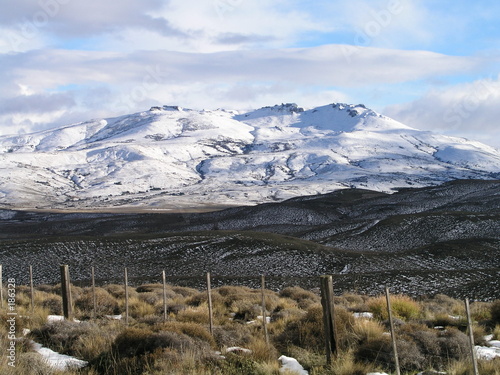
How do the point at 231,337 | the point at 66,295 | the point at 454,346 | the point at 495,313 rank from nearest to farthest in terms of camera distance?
the point at 454,346
the point at 231,337
the point at 495,313
the point at 66,295

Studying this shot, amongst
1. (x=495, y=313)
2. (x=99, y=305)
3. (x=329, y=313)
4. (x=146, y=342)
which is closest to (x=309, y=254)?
(x=99, y=305)

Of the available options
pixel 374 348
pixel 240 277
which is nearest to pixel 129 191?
pixel 240 277

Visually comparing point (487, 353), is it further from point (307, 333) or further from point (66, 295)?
point (66, 295)

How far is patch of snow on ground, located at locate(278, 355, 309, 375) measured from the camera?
32.9 feet

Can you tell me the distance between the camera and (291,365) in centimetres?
1056

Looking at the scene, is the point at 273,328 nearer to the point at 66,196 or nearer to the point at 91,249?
the point at 91,249

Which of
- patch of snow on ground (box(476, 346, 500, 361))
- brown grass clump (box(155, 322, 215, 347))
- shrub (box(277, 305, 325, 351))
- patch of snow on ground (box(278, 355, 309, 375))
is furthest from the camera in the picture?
shrub (box(277, 305, 325, 351))

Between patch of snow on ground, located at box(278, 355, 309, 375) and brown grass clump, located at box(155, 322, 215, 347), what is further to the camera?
brown grass clump, located at box(155, 322, 215, 347)

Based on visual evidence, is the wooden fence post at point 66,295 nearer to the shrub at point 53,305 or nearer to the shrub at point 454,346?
the shrub at point 53,305

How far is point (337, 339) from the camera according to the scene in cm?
1112

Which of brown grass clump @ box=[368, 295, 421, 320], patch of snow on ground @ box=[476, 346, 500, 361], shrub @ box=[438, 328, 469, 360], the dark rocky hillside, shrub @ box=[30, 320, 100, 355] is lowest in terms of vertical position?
the dark rocky hillside

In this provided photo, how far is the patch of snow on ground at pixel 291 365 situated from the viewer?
1003 cm

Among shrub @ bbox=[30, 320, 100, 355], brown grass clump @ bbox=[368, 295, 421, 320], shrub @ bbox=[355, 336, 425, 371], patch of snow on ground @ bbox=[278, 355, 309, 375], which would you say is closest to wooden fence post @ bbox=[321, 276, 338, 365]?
shrub @ bbox=[355, 336, 425, 371]

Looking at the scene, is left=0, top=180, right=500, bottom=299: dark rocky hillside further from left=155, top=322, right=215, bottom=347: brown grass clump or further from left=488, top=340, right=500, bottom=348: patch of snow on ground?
left=155, top=322, right=215, bottom=347: brown grass clump
